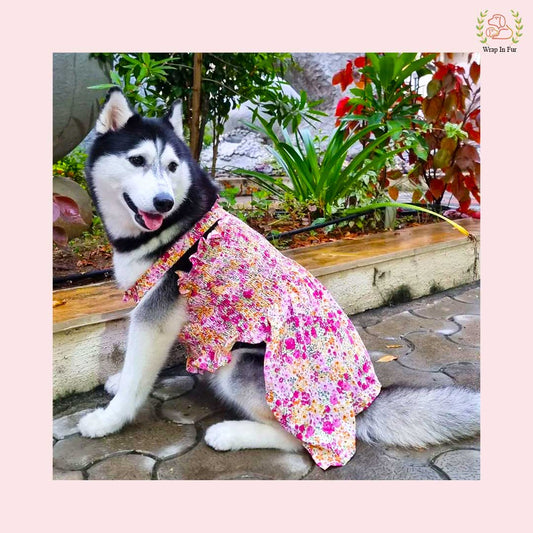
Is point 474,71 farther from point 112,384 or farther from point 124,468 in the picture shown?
point 124,468

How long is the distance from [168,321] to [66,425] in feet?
2.28

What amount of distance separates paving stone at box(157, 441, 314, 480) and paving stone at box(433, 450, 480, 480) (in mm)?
535

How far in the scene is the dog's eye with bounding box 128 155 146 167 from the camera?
200cm

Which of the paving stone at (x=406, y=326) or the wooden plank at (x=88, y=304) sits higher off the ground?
the wooden plank at (x=88, y=304)

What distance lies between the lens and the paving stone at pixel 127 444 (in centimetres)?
205

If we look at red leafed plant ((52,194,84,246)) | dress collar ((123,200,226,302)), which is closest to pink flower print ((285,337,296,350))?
dress collar ((123,200,226,302))

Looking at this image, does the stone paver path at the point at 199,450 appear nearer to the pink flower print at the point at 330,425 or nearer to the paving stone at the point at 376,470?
the paving stone at the point at 376,470

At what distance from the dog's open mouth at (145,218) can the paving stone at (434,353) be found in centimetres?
168

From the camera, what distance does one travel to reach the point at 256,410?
81.8 inches

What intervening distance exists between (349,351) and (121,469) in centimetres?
105

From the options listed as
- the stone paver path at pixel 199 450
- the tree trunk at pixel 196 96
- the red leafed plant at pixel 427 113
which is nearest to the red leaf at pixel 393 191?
the red leafed plant at pixel 427 113

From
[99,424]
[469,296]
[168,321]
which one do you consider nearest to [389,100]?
[469,296]

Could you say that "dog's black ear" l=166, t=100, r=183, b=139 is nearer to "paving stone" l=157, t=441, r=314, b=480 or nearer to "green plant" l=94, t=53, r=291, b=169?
"green plant" l=94, t=53, r=291, b=169

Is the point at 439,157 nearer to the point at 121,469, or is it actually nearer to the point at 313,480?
the point at 313,480
